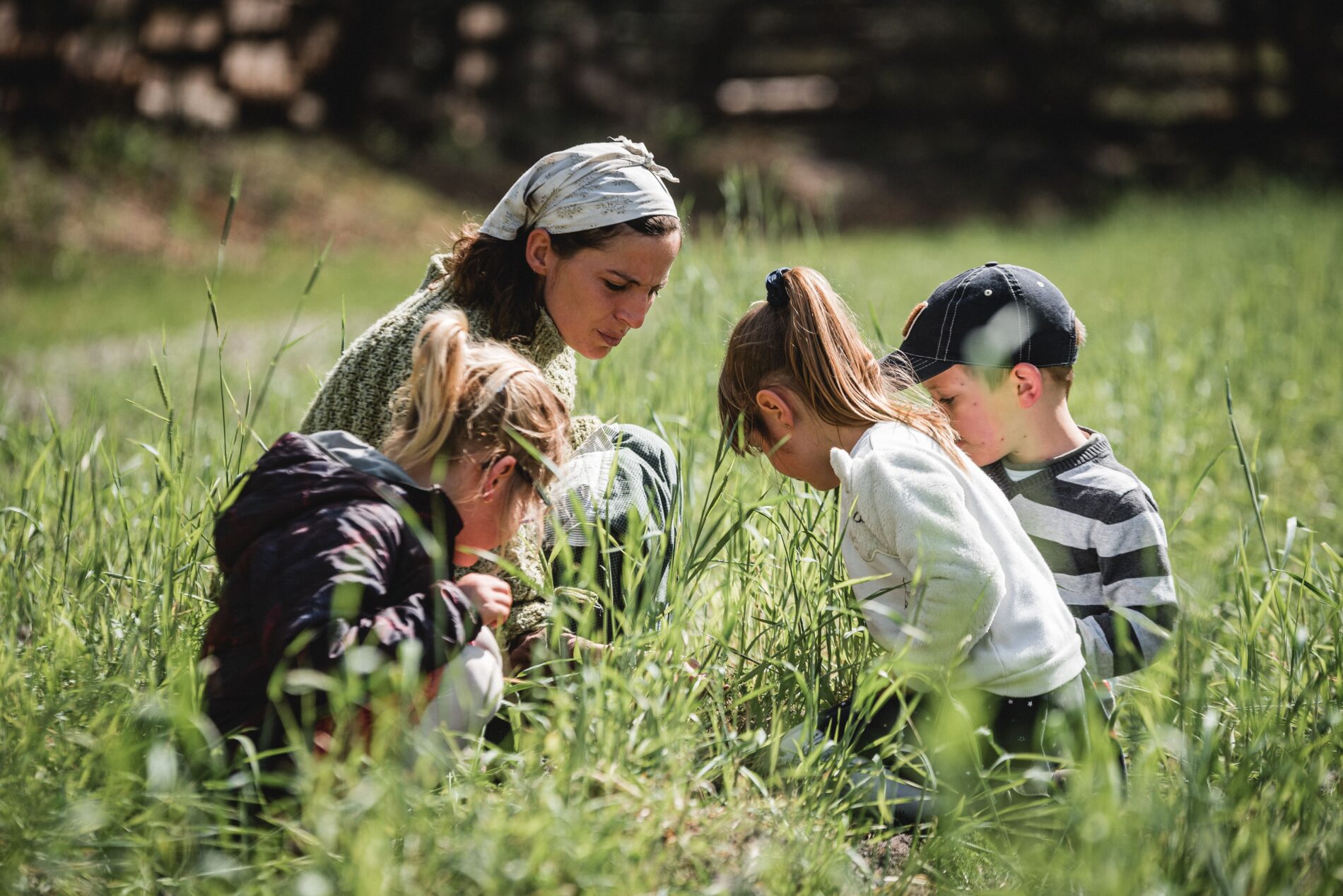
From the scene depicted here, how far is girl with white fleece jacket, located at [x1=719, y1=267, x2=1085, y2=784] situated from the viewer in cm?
176

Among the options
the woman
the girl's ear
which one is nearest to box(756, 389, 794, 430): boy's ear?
the woman

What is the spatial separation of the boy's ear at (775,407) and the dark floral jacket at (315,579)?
66 centimetres

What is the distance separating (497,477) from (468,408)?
0.12 m

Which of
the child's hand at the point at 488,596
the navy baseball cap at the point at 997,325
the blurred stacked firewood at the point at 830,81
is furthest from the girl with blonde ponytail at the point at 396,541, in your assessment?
the blurred stacked firewood at the point at 830,81

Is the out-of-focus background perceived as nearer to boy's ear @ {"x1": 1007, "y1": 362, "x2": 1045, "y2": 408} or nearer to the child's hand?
boy's ear @ {"x1": 1007, "y1": 362, "x2": 1045, "y2": 408}

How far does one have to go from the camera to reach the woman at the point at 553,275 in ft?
7.24

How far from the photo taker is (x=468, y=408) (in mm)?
1734

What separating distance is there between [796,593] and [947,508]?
33 cm

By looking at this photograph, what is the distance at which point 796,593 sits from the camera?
196 cm

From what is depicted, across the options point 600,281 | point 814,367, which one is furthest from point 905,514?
point 600,281

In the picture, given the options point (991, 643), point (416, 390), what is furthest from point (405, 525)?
point (991, 643)

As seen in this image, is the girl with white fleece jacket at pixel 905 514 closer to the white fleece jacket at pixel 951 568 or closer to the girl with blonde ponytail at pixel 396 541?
the white fleece jacket at pixel 951 568

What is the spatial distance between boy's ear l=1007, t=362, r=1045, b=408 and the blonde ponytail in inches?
35.4

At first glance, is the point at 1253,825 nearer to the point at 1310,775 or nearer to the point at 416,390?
the point at 1310,775
